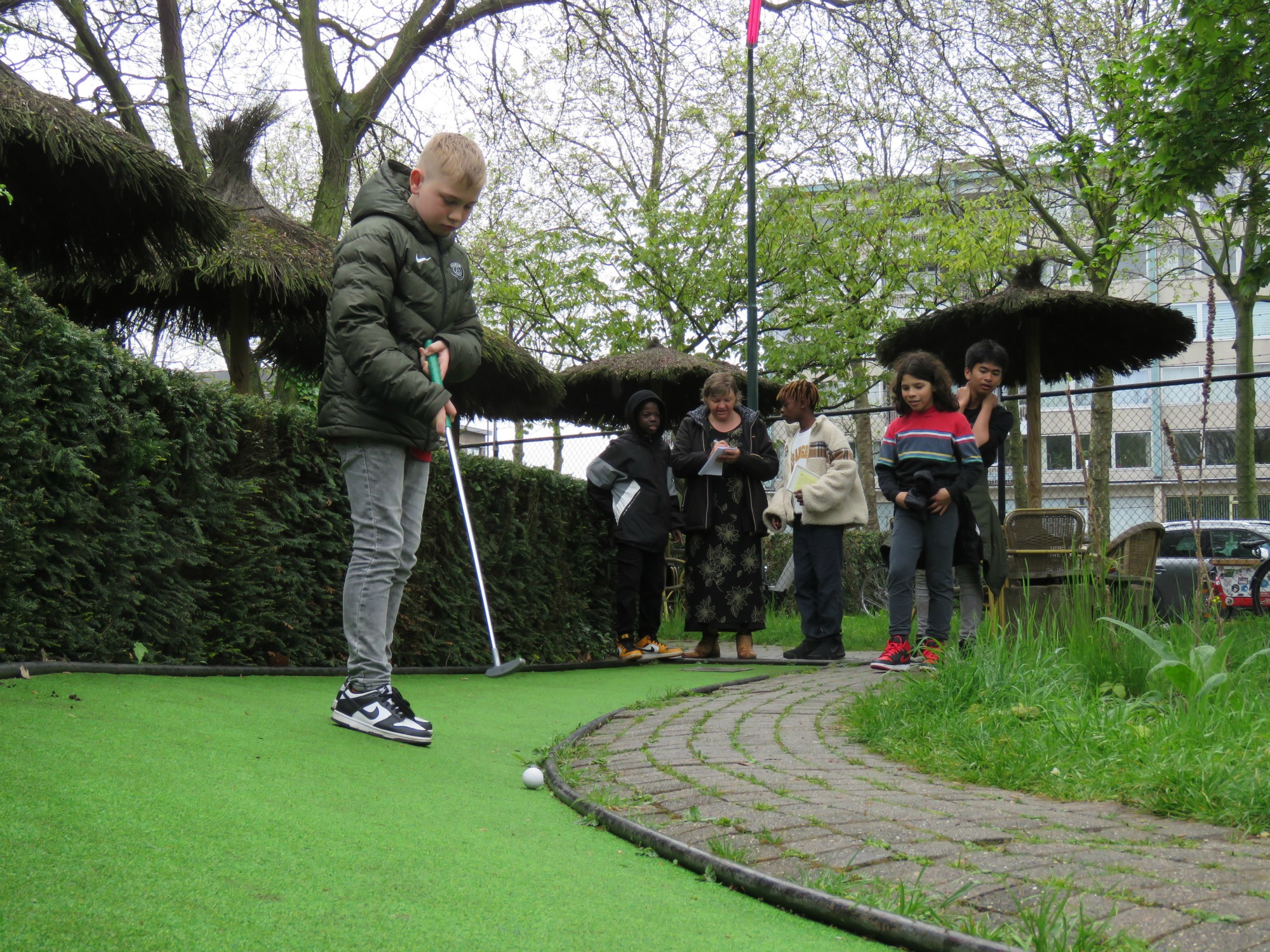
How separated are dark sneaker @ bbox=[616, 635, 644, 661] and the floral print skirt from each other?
43 centimetres

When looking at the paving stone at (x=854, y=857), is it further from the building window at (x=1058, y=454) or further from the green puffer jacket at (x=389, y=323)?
the building window at (x=1058, y=454)

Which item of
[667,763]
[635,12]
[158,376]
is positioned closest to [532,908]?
[667,763]

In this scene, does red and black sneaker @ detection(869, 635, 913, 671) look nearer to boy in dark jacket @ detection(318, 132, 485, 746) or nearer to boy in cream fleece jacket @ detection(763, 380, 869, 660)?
boy in cream fleece jacket @ detection(763, 380, 869, 660)

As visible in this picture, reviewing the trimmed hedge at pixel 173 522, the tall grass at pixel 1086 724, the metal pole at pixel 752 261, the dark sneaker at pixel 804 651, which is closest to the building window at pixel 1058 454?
the metal pole at pixel 752 261

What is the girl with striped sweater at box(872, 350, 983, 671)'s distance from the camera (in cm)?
577

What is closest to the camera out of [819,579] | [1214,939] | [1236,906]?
[1214,939]

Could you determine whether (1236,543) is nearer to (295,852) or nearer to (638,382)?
(638,382)

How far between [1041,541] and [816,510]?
54.9 inches

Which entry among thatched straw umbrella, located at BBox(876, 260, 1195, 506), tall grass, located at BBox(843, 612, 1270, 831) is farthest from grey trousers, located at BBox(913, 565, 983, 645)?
thatched straw umbrella, located at BBox(876, 260, 1195, 506)

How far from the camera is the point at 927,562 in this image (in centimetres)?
589

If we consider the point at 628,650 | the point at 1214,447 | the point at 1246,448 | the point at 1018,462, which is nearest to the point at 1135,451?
the point at 1246,448

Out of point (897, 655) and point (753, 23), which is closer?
point (897, 655)

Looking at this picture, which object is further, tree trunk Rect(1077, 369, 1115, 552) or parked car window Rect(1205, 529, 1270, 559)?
parked car window Rect(1205, 529, 1270, 559)

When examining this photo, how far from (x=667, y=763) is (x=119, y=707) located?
1725mm
